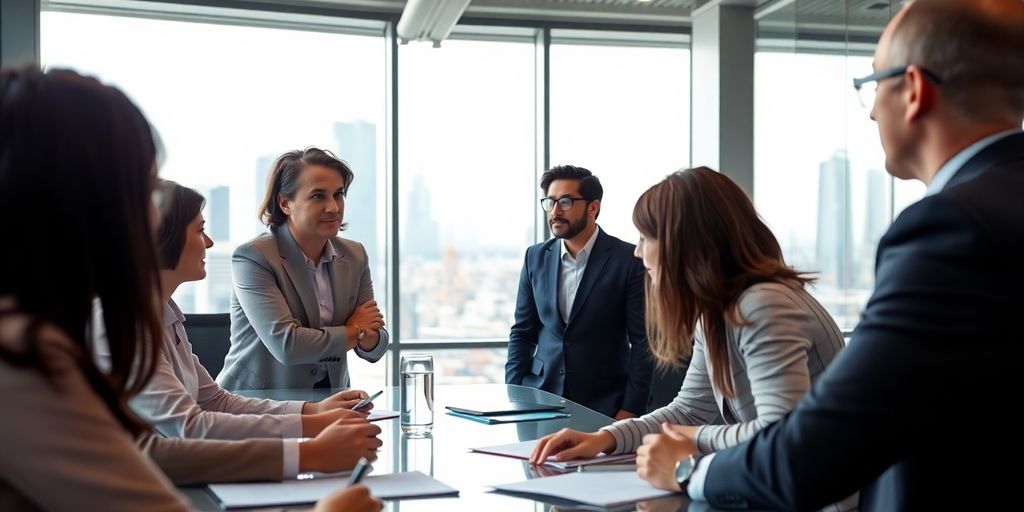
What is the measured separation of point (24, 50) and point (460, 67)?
2.55 metres

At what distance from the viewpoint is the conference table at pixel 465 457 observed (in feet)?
5.20

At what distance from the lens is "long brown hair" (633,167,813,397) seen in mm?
2018

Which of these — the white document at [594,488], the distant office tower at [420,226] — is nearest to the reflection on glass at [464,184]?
the distant office tower at [420,226]

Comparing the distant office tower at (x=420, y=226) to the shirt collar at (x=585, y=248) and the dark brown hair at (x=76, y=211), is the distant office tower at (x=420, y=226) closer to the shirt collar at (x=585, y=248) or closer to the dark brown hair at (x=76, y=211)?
the shirt collar at (x=585, y=248)

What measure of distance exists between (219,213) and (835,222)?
3676 millimetres

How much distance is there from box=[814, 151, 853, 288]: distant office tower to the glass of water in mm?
3198

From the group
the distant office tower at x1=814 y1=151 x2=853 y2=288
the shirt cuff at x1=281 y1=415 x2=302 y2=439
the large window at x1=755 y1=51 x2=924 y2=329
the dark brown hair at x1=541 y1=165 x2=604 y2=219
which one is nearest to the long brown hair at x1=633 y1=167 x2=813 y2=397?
the shirt cuff at x1=281 y1=415 x2=302 y2=439

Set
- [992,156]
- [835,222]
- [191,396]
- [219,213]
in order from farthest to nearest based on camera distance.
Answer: [219,213], [835,222], [191,396], [992,156]

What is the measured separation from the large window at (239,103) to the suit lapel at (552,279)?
1.86 meters

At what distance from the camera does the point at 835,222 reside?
16.6ft

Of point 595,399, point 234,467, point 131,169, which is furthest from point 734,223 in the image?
point 595,399

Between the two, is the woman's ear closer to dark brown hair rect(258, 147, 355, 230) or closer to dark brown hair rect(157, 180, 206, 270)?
dark brown hair rect(258, 147, 355, 230)

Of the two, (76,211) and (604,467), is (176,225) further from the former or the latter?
(76,211)

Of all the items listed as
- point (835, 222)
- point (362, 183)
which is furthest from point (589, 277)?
point (362, 183)
